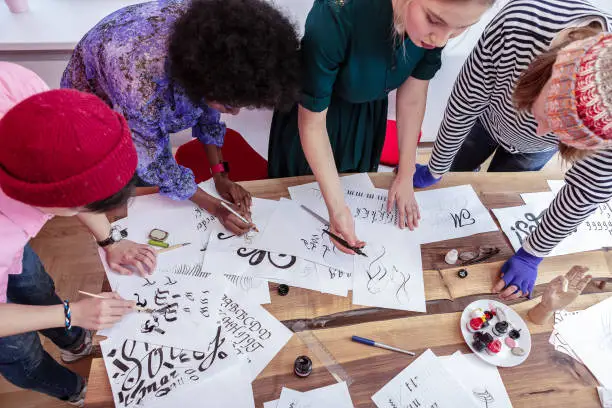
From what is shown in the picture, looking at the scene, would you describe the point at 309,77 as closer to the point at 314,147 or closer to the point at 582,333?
the point at 314,147

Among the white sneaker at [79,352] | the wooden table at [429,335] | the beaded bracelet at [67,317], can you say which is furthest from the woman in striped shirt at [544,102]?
the white sneaker at [79,352]

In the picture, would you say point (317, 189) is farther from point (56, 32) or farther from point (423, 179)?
point (56, 32)

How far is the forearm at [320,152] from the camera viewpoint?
1.04 metres

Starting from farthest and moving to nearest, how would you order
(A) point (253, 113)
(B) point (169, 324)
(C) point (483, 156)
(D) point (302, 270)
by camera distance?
1. (A) point (253, 113)
2. (C) point (483, 156)
3. (D) point (302, 270)
4. (B) point (169, 324)

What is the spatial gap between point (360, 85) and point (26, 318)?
920mm

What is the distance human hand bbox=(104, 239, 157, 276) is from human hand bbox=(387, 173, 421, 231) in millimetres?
687

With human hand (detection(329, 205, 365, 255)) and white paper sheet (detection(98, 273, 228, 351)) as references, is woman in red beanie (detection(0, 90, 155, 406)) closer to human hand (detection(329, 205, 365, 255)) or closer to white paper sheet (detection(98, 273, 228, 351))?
white paper sheet (detection(98, 273, 228, 351))

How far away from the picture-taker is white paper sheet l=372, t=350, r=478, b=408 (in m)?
0.88

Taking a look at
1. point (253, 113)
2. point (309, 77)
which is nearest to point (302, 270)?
point (309, 77)

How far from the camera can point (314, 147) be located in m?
1.08

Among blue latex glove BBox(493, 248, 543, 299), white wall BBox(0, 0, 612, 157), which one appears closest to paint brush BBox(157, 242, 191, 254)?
blue latex glove BBox(493, 248, 543, 299)

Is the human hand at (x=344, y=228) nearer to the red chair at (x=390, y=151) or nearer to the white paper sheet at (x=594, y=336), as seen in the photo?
the white paper sheet at (x=594, y=336)

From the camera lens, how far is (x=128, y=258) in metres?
1.02

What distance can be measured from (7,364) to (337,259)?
0.97 meters
